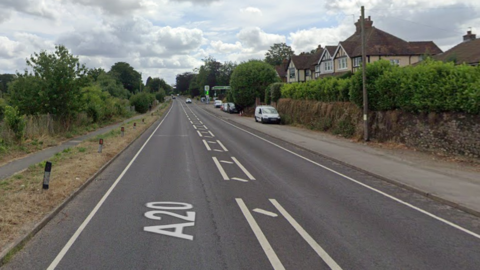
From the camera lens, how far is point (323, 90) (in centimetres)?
2758

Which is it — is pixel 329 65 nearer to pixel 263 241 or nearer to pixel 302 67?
pixel 302 67

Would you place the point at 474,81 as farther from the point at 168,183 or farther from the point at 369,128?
the point at 168,183

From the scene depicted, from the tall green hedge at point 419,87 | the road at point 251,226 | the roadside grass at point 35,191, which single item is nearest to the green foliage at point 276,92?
the tall green hedge at point 419,87

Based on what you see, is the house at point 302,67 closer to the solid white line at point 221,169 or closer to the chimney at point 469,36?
the chimney at point 469,36

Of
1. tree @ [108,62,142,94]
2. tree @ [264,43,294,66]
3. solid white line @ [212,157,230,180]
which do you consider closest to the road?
solid white line @ [212,157,230,180]

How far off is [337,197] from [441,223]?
2.39 metres

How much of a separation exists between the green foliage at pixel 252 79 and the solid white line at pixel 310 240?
140ft

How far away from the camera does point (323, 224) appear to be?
22.1 feet

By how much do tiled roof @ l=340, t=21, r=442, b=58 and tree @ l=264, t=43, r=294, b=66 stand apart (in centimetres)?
6035

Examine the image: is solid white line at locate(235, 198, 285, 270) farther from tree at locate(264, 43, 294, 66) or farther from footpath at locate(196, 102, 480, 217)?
tree at locate(264, 43, 294, 66)

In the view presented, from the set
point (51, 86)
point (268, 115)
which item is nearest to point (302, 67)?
point (268, 115)

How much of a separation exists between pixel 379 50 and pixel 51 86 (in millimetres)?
36643

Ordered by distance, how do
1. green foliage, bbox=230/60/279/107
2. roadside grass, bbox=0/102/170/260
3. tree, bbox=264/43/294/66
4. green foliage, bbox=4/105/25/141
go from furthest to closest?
tree, bbox=264/43/294/66 < green foliage, bbox=230/60/279/107 < green foliage, bbox=4/105/25/141 < roadside grass, bbox=0/102/170/260

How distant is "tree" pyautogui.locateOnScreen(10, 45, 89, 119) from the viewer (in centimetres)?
2373
